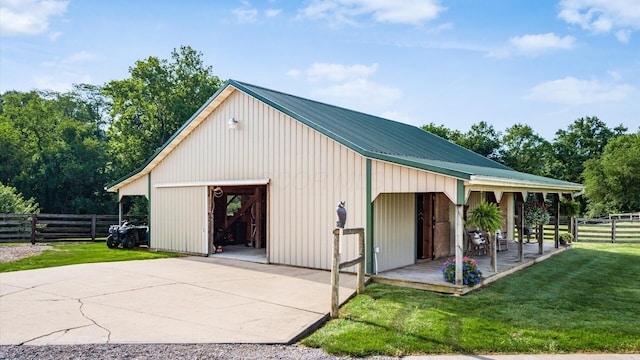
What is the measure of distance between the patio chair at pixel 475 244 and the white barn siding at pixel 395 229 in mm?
1722

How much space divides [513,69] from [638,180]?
2085 centimetres

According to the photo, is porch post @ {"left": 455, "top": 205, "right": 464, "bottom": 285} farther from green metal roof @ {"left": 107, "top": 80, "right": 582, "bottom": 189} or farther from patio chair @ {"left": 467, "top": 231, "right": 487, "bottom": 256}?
patio chair @ {"left": 467, "top": 231, "right": 487, "bottom": 256}

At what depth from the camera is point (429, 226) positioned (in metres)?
10.8

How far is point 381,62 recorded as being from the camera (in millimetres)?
15469

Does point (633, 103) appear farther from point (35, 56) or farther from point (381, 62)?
point (35, 56)

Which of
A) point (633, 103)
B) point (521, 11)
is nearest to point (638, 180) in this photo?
point (633, 103)

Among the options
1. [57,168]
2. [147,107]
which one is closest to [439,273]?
[147,107]

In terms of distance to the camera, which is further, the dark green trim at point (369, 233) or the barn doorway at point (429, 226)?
the barn doorway at point (429, 226)

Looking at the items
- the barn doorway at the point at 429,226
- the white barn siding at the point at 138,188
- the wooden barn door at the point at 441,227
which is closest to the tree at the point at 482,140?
the wooden barn door at the point at 441,227

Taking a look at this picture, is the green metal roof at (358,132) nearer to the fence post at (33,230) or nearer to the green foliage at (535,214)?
the green foliage at (535,214)

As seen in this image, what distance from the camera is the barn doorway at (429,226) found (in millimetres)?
10734

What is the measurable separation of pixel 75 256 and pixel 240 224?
5.26 meters

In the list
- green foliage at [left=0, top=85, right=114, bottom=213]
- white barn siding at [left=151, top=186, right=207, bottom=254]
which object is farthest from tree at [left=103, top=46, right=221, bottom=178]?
white barn siding at [left=151, top=186, right=207, bottom=254]

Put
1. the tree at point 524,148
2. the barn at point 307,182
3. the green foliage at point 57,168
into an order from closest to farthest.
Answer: the barn at point 307,182 < the green foliage at point 57,168 < the tree at point 524,148
